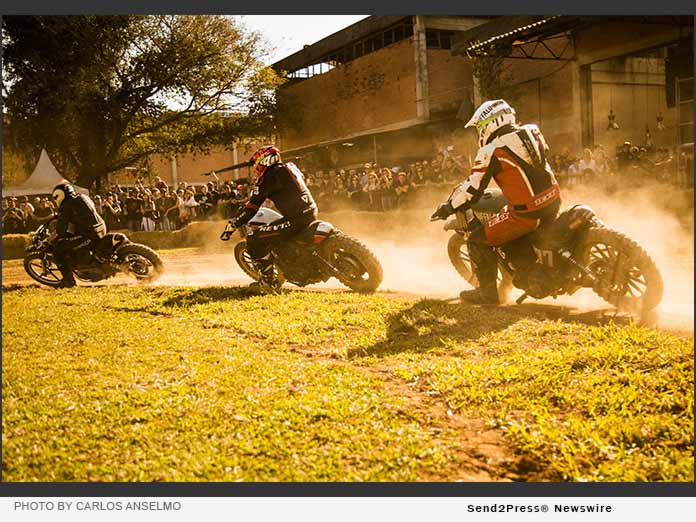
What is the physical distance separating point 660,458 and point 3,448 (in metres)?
3.53

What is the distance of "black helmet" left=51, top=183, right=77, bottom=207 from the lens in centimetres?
1020

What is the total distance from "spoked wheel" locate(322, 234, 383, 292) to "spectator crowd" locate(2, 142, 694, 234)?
14.9ft

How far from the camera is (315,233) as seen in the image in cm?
873

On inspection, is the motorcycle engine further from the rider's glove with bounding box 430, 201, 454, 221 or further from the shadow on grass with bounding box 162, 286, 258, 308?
the rider's glove with bounding box 430, 201, 454, 221

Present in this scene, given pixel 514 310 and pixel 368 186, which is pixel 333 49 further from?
pixel 514 310

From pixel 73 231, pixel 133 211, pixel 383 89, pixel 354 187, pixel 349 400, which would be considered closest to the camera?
pixel 349 400

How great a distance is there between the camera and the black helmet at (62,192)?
1020 centimetres

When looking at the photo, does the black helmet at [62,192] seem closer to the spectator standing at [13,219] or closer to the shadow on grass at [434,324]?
the shadow on grass at [434,324]

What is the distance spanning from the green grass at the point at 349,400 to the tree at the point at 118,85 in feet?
8.21

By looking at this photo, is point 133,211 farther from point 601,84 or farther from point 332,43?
point 601,84

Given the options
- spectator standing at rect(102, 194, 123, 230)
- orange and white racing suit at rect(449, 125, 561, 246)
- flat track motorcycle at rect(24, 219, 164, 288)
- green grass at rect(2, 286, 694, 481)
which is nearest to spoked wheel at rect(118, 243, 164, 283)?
flat track motorcycle at rect(24, 219, 164, 288)

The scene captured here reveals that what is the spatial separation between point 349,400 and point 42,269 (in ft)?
29.1

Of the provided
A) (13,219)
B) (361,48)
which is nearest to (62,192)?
(13,219)

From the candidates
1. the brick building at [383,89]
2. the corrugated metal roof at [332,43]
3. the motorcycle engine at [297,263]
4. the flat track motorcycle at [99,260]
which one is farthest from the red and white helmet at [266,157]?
the brick building at [383,89]
